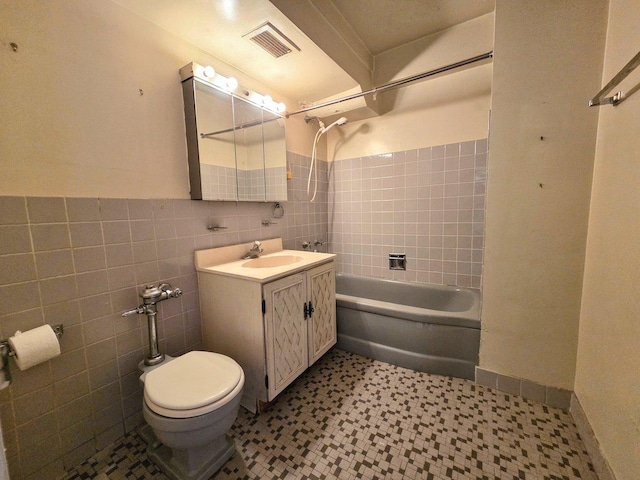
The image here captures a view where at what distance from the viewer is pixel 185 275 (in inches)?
58.7

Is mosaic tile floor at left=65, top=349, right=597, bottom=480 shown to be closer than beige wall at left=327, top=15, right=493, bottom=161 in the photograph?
Yes

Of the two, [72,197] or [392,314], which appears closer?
[72,197]

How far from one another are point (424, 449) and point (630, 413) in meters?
0.78

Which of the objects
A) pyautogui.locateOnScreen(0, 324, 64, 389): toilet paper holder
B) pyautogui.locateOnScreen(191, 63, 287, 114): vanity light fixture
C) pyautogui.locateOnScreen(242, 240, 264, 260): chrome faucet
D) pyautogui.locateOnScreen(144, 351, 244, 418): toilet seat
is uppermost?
pyautogui.locateOnScreen(191, 63, 287, 114): vanity light fixture

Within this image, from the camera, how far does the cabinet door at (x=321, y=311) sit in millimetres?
1651

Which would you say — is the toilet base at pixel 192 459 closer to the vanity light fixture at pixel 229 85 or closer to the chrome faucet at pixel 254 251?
the chrome faucet at pixel 254 251

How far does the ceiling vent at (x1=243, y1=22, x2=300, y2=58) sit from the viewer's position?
1.38 metres

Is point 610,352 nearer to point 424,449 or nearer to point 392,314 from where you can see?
point 424,449

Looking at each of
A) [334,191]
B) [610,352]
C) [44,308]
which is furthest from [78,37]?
[610,352]

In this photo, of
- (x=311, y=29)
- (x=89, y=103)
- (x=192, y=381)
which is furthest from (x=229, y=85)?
(x=192, y=381)

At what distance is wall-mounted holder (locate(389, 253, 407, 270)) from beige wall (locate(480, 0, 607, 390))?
92cm

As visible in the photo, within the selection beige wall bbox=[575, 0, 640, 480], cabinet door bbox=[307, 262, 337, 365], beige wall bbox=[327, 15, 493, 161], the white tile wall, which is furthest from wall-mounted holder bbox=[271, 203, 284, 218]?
beige wall bbox=[575, 0, 640, 480]

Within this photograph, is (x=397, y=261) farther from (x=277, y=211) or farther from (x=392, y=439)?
(x=392, y=439)

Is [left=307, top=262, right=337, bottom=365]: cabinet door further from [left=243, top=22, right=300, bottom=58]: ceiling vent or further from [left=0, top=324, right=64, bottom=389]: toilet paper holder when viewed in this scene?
[left=243, top=22, right=300, bottom=58]: ceiling vent
